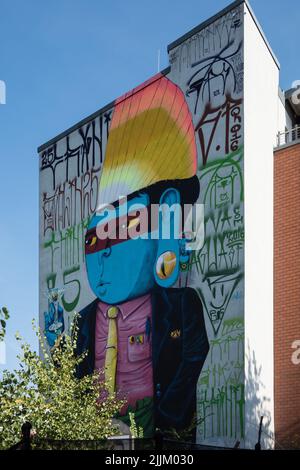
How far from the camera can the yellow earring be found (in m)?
22.0

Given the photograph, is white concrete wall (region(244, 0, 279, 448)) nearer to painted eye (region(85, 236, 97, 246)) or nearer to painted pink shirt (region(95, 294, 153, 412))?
painted pink shirt (region(95, 294, 153, 412))

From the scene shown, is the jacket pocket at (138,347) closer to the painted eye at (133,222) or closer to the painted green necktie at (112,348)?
the painted green necktie at (112,348)

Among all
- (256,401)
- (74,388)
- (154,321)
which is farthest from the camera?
(154,321)

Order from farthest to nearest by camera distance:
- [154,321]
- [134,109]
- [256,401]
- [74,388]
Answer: [134,109], [154,321], [256,401], [74,388]

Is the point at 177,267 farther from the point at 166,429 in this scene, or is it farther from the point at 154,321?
the point at 166,429

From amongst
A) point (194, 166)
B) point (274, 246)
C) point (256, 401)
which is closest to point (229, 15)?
point (194, 166)

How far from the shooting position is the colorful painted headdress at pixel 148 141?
893 inches

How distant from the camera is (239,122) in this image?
2058 centimetres

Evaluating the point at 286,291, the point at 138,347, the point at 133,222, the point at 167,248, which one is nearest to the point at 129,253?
the point at 133,222

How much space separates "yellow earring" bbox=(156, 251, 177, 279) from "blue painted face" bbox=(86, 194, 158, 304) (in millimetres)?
336

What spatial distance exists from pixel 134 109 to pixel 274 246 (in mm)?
7425

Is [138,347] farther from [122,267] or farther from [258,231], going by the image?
[258,231]

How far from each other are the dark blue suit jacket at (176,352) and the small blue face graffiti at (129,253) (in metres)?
0.76

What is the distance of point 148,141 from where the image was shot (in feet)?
78.8
